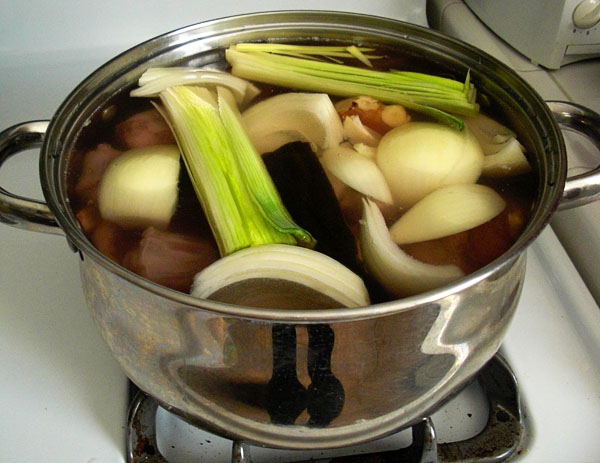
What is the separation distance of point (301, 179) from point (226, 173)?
0.09 meters

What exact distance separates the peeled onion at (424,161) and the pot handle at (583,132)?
0.33 feet

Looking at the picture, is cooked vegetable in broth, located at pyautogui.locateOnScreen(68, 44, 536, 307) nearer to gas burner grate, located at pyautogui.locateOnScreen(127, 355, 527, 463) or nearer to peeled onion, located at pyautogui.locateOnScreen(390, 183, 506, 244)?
peeled onion, located at pyautogui.locateOnScreen(390, 183, 506, 244)

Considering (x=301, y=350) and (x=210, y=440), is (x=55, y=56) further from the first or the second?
(x=301, y=350)

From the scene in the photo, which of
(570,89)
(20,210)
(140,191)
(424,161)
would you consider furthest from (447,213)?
(570,89)

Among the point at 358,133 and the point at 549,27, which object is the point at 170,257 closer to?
the point at 358,133

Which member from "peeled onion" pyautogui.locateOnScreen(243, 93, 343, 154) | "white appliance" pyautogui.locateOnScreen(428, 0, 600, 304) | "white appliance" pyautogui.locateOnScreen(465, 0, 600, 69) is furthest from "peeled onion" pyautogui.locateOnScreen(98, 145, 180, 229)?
"white appliance" pyautogui.locateOnScreen(465, 0, 600, 69)

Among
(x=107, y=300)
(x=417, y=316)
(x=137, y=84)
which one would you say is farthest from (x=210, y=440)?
(x=137, y=84)

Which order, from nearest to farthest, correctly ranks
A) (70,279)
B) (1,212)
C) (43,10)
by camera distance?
1. (1,212)
2. (70,279)
3. (43,10)

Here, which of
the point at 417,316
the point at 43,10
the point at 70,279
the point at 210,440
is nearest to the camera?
the point at 417,316

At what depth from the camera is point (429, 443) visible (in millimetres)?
712

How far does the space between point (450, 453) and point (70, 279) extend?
0.56 metres

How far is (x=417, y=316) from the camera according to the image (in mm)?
553

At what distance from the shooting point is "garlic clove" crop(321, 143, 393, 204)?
2.36 feet

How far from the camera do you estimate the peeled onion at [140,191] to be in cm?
71
